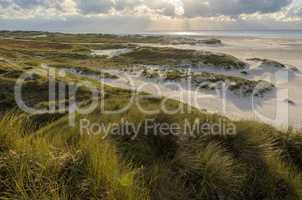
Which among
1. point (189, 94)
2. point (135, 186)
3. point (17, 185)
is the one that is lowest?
point (189, 94)

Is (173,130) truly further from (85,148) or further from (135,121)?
(85,148)

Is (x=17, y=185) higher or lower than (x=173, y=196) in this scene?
higher

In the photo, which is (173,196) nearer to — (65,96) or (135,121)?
(135,121)

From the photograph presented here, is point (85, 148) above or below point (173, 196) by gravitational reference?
above

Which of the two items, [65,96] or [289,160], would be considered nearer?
[289,160]

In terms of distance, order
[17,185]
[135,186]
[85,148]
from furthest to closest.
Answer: [85,148]
[135,186]
[17,185]

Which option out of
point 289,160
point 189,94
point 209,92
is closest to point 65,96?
point 189,94

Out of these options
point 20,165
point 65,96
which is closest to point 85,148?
point 20,165

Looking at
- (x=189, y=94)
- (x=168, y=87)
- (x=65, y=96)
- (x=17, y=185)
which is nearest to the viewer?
(x=17, y=185)

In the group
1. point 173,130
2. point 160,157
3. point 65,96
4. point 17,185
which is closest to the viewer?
point 17,185

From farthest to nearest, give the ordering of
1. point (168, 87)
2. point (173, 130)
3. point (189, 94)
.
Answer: point (168, 87)
point (189, 94)
point (173, 130)
